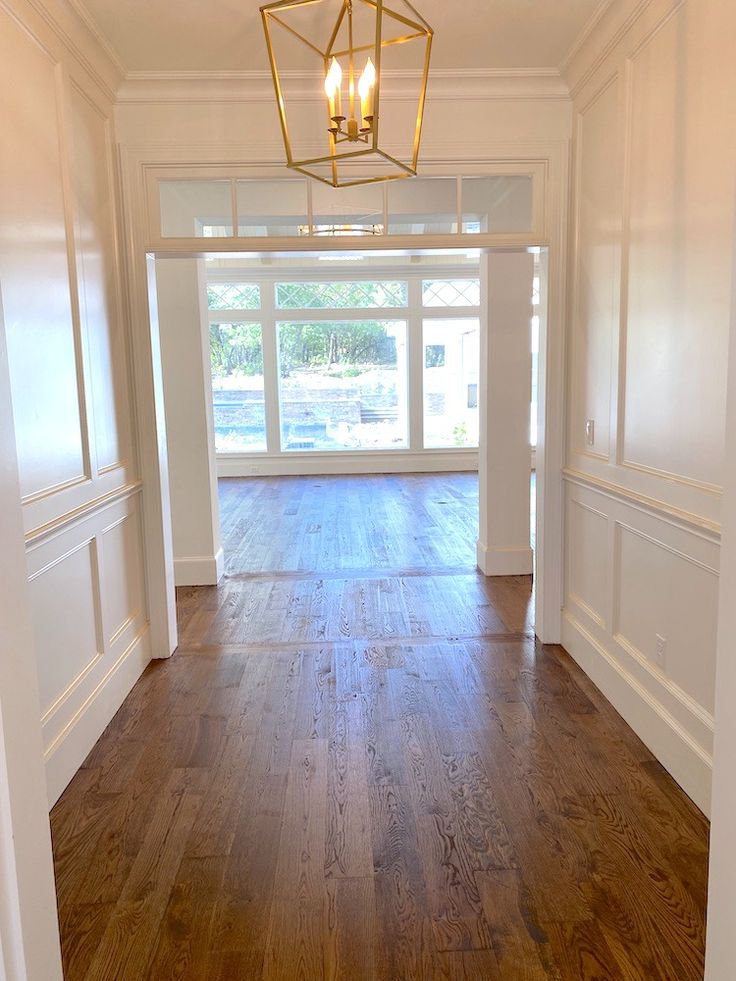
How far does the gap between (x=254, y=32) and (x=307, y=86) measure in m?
0.47

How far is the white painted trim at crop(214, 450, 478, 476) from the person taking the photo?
1053 centimetres

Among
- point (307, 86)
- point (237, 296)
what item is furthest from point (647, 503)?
point (237, 296)

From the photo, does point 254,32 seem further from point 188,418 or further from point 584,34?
point 188,418

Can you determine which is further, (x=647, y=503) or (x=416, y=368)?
(x=416, y=368)

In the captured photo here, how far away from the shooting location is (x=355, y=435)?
1070cm

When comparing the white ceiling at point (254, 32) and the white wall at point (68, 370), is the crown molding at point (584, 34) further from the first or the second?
the white wall at point (68, 370)

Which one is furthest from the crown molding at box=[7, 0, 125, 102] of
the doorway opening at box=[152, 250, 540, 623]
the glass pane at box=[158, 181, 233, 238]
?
the doorway opening at box=[152, 250, 540, 623]

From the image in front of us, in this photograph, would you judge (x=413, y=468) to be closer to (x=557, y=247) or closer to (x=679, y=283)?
(x=557, y=247)

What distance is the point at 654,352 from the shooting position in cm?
254

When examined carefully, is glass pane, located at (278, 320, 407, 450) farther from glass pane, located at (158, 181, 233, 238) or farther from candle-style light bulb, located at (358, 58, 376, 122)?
candle-style light bulb, located at (358, 58, 376, 122)

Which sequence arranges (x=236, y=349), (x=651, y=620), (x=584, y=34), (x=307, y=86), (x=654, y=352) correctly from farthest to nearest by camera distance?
(x=236, y=349), (x=307, y=86), (x=584, y=34), (x=651, y=620), (x=654, y=352)

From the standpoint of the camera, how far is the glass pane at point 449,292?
10.4 meters

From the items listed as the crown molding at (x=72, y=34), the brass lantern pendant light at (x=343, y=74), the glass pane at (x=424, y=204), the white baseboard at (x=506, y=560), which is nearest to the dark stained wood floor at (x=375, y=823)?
the white baseboard at (x=506, y=560)

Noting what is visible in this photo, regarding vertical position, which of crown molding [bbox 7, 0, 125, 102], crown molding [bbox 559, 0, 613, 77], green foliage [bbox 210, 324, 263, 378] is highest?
crown molding [bbox 559, 0, 613, 77]
